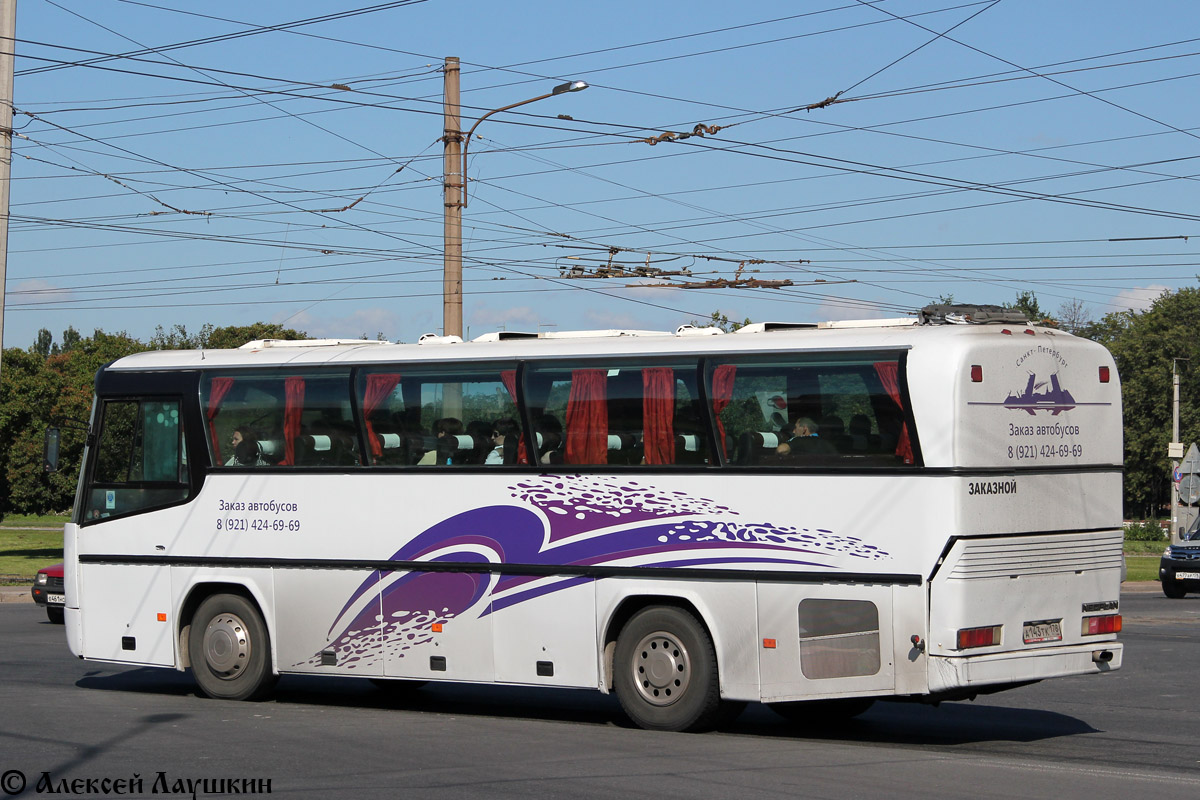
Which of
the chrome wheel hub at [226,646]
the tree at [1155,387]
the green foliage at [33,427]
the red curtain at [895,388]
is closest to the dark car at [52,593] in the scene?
the chrome wheel hub at [226,646]

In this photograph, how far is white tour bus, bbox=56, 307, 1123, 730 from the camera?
10.9 m

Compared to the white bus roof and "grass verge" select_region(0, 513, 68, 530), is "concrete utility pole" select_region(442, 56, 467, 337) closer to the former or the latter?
the white bus roof

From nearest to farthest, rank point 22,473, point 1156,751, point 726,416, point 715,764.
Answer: point 715,764, point 1156,751, point 726,416, point 22,473

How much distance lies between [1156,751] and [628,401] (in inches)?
193

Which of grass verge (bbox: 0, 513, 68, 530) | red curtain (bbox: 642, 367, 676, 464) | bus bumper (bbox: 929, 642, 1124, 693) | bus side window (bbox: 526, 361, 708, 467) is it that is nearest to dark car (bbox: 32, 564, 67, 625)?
Answer: bus side window (bbox: 526, 361, 708, 467)

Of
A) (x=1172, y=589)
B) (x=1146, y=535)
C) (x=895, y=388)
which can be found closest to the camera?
(x=895, y=388)

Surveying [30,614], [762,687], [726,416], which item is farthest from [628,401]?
[30,614]

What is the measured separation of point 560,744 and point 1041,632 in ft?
12.4

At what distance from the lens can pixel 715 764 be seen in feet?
32.7

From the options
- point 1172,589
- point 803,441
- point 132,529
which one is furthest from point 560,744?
point 1172,589

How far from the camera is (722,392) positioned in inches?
468

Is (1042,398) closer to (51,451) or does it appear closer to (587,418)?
(587,418)

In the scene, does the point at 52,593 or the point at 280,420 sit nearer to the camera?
the point at 280,420

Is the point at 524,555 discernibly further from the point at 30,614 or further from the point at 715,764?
the point at 30,614
